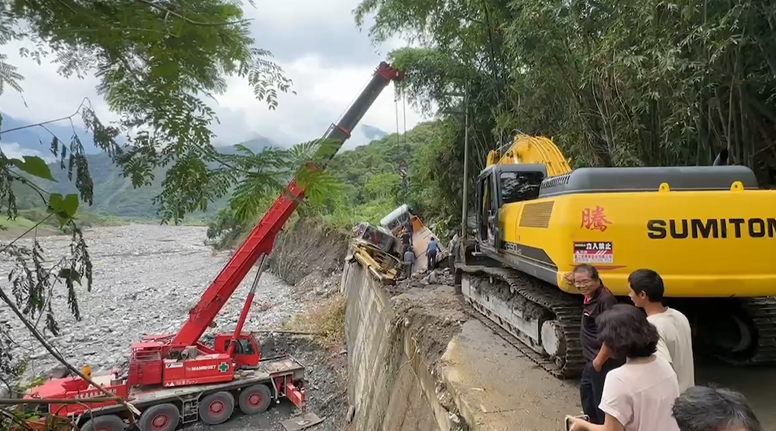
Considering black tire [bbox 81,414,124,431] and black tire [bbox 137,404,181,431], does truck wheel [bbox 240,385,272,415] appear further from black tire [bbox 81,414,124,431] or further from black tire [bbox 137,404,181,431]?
black tire [bbox 81,414,124,431]

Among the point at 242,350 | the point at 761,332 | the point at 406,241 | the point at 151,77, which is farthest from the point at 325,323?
the point at 151,77

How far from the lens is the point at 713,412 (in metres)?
1.29

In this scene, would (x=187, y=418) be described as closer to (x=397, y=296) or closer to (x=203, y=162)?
(x=397, y=296)

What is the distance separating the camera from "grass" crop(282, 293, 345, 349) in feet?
42.5

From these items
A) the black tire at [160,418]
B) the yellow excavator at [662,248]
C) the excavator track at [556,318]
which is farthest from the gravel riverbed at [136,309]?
the yellow excavator at [662,248]

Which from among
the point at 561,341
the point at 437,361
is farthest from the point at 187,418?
the point at 561,341

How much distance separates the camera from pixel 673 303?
403 centimetres

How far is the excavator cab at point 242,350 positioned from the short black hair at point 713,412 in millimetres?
8914

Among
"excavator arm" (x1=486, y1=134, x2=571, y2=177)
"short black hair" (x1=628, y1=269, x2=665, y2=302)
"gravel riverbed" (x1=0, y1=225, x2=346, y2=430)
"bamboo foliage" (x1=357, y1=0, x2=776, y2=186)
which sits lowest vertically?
"gravel riverbed" (x1=0, y1=225, x2=346, y2=430)

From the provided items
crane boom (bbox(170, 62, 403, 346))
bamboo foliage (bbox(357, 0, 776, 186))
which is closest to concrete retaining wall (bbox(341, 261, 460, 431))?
crane boom (bbox(170, 62, 403, 346))

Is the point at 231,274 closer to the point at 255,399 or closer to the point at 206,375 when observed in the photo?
the point at 206,375

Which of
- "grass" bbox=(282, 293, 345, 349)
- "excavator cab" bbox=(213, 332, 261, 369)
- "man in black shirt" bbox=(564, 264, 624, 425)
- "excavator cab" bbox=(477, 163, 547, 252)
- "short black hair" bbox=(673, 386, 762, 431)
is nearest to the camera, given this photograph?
"short black hair" bbox=(673, 386, 762, 431)

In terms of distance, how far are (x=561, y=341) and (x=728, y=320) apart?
6.15 feet

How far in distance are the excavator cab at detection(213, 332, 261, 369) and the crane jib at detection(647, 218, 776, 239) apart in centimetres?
784
